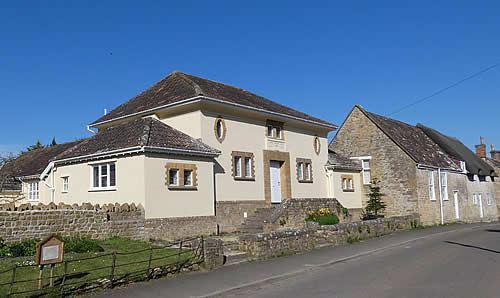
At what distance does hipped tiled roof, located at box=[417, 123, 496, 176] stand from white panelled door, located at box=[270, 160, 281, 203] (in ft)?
64.4

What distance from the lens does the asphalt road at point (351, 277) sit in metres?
9.59

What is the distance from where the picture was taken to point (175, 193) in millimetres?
19203

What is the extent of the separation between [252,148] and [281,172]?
313cm

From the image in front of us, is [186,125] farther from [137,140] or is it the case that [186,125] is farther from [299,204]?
[299,204]

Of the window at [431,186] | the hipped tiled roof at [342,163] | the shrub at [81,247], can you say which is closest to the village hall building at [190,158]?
the hipped tiled roof at [342,163]

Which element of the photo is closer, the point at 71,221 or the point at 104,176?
the point at 71,221

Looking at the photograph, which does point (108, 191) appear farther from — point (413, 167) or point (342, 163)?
point (413, 167)

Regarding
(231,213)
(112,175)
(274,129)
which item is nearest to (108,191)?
(112,175)

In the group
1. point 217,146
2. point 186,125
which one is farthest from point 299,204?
point 186,125

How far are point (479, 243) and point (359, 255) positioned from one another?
664 cm

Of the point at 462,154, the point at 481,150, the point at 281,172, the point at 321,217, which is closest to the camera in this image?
the point at 321,217

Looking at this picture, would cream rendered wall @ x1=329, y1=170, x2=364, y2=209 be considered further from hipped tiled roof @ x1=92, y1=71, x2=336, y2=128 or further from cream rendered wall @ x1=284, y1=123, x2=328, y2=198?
hipped tiled roof @ x1=92, y1=71, x2=336, y2=128

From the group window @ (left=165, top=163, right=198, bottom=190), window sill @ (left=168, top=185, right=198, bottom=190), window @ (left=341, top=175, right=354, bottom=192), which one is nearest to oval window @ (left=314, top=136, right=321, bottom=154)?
window @ (left=341, top=175, right=354, bottom=192)

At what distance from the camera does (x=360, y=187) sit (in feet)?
111
